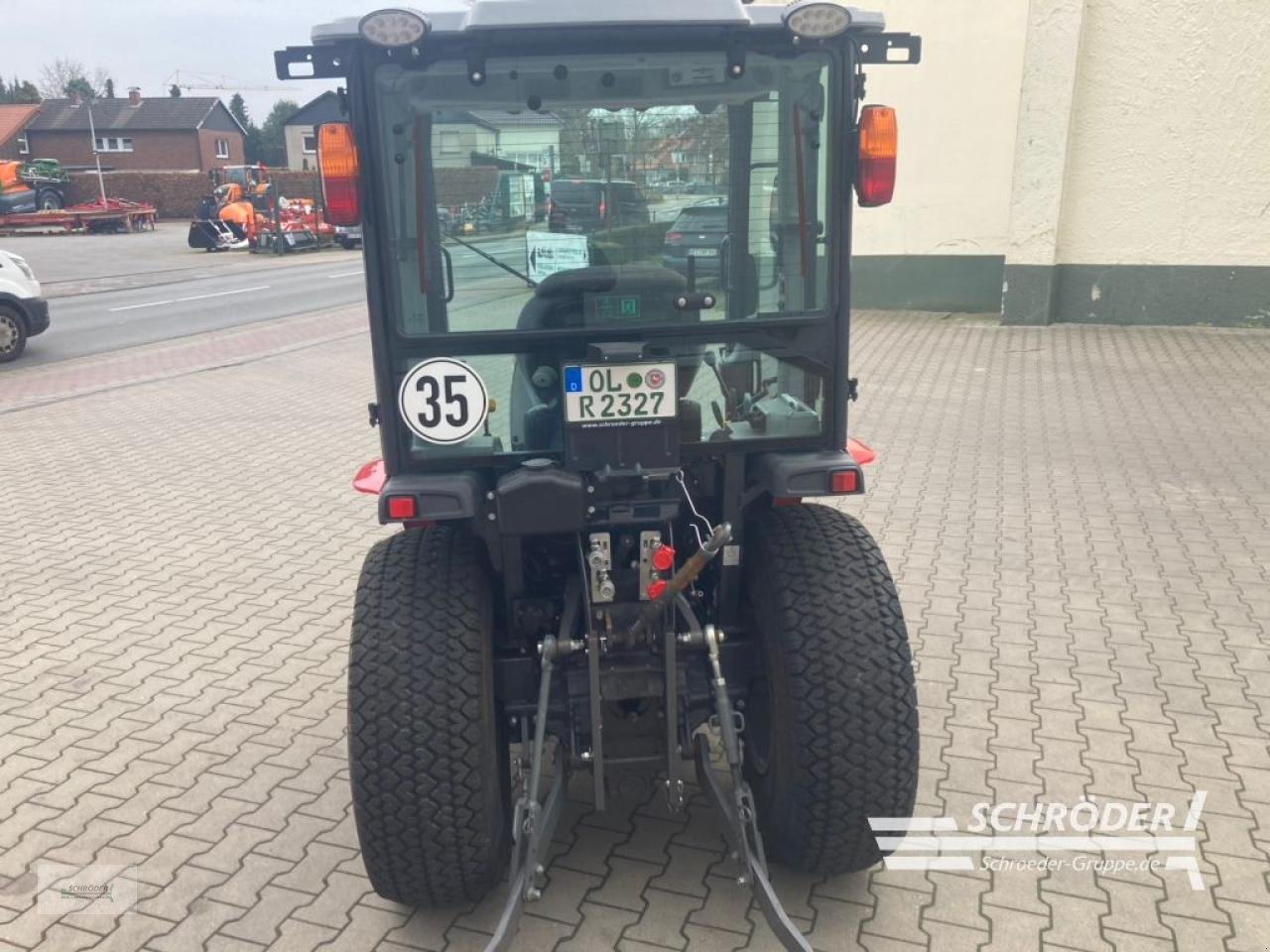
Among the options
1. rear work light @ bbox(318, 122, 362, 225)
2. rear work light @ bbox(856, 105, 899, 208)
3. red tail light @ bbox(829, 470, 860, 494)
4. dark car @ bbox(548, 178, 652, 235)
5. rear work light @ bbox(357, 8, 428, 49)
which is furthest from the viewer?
red tail light @ bbox(829, 470, 860, 494)

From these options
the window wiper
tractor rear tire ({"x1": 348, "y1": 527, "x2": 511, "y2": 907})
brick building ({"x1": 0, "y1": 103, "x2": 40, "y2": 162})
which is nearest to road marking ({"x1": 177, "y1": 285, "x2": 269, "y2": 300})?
tractor rear tire ({"x1": 348, "y1": 527, "x2": 511, "y2": 907})

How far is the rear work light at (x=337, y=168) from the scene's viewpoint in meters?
2.87

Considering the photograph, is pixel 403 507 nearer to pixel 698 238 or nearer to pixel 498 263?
pixel 498 263

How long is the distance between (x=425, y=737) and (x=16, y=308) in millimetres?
12846

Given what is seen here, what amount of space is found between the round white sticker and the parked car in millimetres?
12448

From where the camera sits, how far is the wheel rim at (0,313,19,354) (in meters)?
13.3

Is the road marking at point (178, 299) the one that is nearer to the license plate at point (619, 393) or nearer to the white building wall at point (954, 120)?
the white building wall at point (954, 120)

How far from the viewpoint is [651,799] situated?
12.6ft

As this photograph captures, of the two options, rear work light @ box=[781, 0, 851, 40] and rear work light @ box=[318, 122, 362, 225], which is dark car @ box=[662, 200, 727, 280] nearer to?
rear work light @ box=[781, 0, 851, 40]

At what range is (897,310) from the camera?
1564 cm

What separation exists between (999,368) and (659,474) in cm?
941

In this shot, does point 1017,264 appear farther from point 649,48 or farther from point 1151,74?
point 649,48

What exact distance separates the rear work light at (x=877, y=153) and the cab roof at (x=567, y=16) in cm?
42

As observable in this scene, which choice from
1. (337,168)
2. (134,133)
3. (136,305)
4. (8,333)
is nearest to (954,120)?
(8,333)
